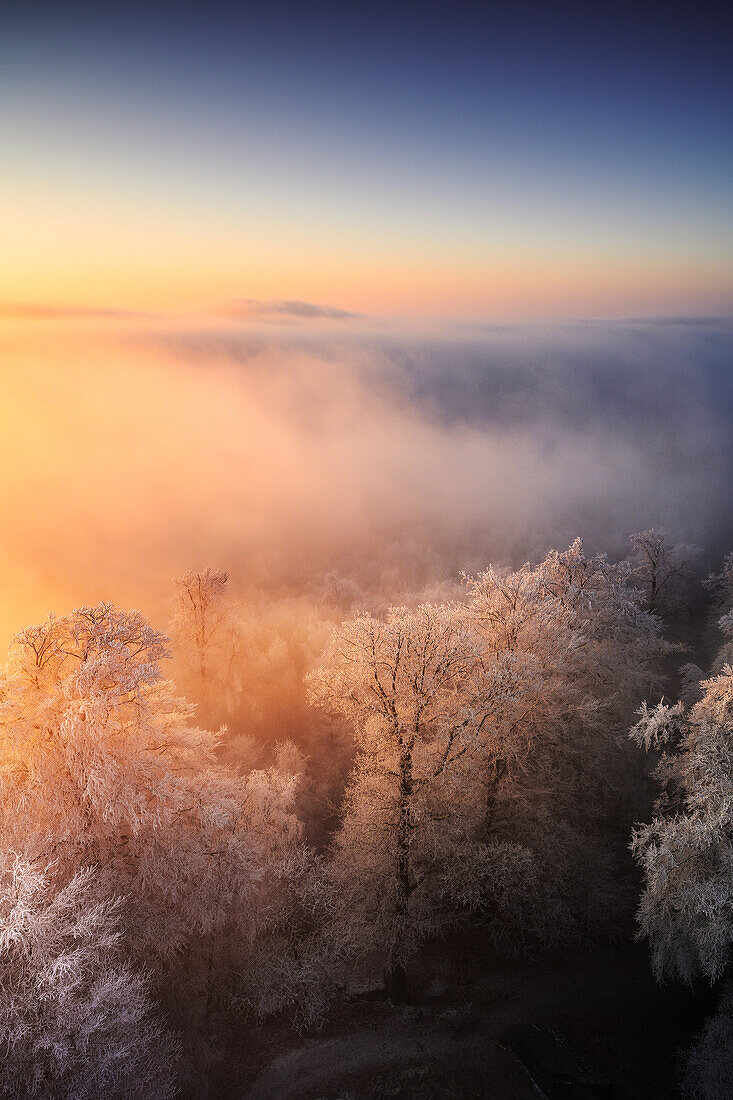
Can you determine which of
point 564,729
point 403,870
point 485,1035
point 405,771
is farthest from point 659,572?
point 485,1035

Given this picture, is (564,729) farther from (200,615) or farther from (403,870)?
(200,615)

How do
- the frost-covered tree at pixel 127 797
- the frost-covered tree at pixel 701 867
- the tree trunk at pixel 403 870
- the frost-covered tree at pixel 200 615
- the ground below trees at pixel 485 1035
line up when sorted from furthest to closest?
the frost-covered tree at pixel 200 615
the tree trunk at pixel 403 870
the ground below trees at pixel 485 1035
the frost-covered tree at pixel 127 797
the frost-covered tree at pixel 701 867

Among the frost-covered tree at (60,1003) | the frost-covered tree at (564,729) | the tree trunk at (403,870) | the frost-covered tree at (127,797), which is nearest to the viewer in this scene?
the frost-covered tree at (60,1003)

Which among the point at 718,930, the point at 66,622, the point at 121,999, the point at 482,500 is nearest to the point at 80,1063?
the point at 121,999

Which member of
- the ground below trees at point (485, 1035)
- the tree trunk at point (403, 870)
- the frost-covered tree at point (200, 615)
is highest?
the frost-covered tree at point (200, 615)

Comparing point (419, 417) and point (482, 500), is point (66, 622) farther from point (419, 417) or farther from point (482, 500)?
point (419, 417)

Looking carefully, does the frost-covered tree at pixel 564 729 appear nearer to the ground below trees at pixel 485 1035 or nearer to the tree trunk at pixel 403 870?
the ground below trees at pixel 485 1035

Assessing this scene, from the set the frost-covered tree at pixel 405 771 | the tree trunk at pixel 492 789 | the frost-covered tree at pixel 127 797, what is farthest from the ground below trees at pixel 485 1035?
the tree trunk at pixel 492 789
